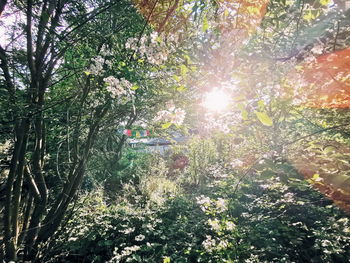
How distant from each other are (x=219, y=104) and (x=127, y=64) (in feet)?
2.57

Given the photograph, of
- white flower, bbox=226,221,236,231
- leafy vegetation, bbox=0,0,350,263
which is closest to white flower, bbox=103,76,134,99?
leafy vegetation, bbox=0,0,350,263

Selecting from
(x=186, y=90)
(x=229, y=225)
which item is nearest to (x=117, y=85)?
(x=186, y=90)

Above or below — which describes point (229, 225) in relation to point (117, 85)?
below

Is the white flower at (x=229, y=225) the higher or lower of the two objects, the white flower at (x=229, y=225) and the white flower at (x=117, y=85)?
the lower

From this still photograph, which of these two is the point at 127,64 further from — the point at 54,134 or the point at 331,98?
the point at 54,134

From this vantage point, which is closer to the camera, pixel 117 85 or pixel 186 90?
pixel 117 85

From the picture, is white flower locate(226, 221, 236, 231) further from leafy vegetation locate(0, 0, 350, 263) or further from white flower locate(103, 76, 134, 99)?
white flower locate(103, 76, 134, 99)

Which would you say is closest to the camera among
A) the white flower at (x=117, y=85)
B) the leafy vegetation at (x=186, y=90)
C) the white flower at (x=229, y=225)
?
the leafy vegetation at (x=186, y=90)

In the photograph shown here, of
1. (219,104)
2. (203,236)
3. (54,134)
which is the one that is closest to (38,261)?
(54,134)

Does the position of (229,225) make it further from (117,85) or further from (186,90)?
(117,85)

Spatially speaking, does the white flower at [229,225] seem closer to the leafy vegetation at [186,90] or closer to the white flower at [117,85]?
the leafy vegetation at [186,90]

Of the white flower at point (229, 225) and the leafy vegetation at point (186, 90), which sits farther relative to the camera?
the white flower at point (229, 225)

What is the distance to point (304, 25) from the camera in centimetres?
108

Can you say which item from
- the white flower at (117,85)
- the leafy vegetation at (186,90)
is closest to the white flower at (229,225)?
the leafy vegetation at (186,90)
